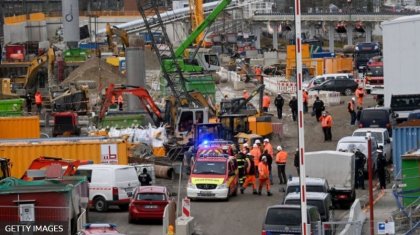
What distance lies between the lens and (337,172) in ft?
112

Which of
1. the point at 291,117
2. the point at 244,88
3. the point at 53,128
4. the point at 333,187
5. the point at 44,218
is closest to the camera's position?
the point at 44,218

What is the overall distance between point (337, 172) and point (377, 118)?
39.5 ft

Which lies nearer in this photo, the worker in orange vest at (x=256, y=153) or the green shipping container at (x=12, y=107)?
the worker in orange vest at (x=256, y=153)

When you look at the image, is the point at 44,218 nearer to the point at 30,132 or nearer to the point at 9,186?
the point at 9,186

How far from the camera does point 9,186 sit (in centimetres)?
2731

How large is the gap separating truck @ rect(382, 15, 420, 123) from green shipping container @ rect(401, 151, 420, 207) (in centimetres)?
1689

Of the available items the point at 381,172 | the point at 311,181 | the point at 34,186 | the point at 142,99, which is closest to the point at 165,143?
the point at 142,99

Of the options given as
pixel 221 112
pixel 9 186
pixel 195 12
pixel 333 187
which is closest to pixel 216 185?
pixel 333 187

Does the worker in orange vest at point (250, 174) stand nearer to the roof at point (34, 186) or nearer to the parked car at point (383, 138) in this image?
the parked car at point (383, 138)

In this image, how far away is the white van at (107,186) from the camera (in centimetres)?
3319

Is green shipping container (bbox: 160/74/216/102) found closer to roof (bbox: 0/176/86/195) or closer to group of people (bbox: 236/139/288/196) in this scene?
group of people (bbox: 236/139/288/196)

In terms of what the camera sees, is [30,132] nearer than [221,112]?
Yes

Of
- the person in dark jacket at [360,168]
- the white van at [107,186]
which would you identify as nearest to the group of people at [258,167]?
the person in dark jacket at [360,168]

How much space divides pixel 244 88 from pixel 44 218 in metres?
48.8
